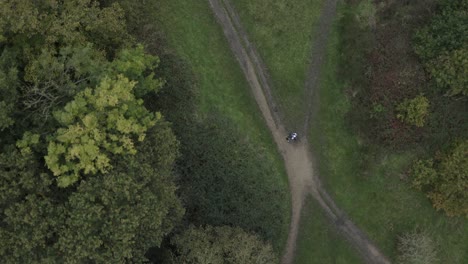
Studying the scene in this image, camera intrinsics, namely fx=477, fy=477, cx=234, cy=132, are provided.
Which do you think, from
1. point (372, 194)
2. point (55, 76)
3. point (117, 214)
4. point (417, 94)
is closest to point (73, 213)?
point (117, 214)

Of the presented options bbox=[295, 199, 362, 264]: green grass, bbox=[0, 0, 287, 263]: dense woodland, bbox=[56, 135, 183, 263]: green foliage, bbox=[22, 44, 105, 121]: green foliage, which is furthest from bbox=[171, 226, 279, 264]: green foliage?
bbox=[22, 44, 105, 121]: green foliage

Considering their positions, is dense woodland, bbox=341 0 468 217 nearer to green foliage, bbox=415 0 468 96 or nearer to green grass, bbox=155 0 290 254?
green foliage, bbox=415 0 468 96

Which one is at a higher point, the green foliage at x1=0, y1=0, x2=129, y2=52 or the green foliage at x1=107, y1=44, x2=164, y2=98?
the green foliage at x1=0, y1=0, x2=129, y2=52

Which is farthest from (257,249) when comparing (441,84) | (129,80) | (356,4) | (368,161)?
(356,4)

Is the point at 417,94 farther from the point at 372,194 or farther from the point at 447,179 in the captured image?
the point at 372,194

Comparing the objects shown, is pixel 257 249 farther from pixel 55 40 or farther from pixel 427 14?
pixel 427 14
